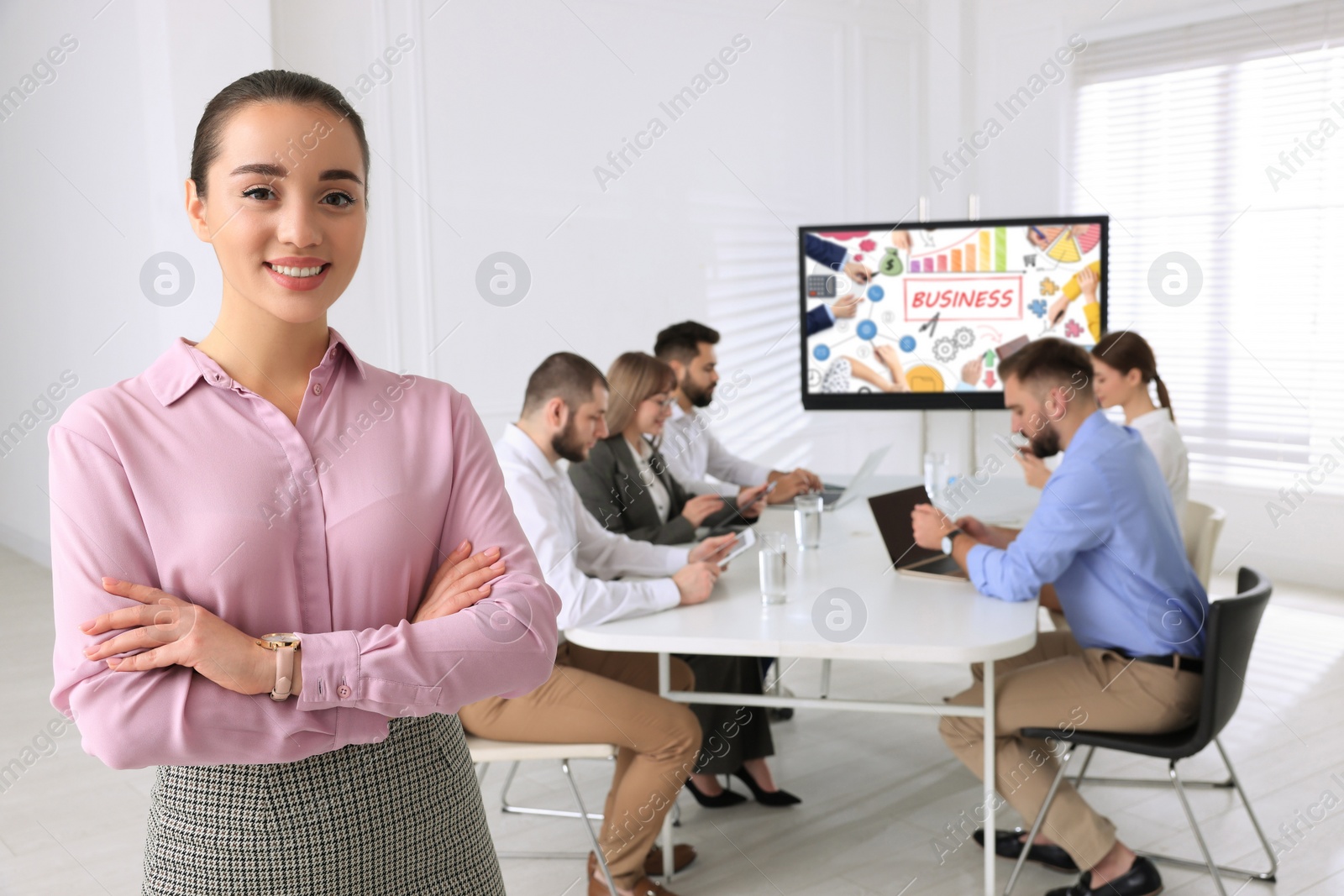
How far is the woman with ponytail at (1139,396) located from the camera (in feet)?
12.0

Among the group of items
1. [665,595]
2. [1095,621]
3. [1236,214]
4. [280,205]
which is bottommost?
[1095,621]

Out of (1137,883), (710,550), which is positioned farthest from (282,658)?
(1137,883)

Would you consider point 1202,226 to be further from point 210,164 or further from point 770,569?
point 210,164

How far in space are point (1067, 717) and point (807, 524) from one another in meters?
0.99

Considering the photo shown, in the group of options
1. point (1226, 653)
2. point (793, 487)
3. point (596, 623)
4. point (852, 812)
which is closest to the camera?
point (1226, 653)

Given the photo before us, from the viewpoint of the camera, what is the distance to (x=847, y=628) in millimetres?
2514

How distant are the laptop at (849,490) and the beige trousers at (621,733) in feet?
5.10

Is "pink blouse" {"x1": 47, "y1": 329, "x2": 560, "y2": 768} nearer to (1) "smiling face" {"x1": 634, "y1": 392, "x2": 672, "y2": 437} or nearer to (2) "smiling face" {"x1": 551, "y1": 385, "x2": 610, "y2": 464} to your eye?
(2) "smiling face" {"x1": 551, "y1": 385, "x2": 610, "y2": 464}

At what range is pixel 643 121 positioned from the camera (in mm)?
6016

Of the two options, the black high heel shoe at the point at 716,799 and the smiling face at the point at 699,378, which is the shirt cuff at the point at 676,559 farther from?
the smiling face at the point at 699,378

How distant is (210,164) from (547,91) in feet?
15.7

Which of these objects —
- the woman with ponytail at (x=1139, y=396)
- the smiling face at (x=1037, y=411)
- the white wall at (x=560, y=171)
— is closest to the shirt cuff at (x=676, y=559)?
the smiling face at (x=1037, y=411)

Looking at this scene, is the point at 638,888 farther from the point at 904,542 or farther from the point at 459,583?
the point at 459,583

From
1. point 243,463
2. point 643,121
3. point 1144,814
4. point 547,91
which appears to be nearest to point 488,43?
point 547,91
